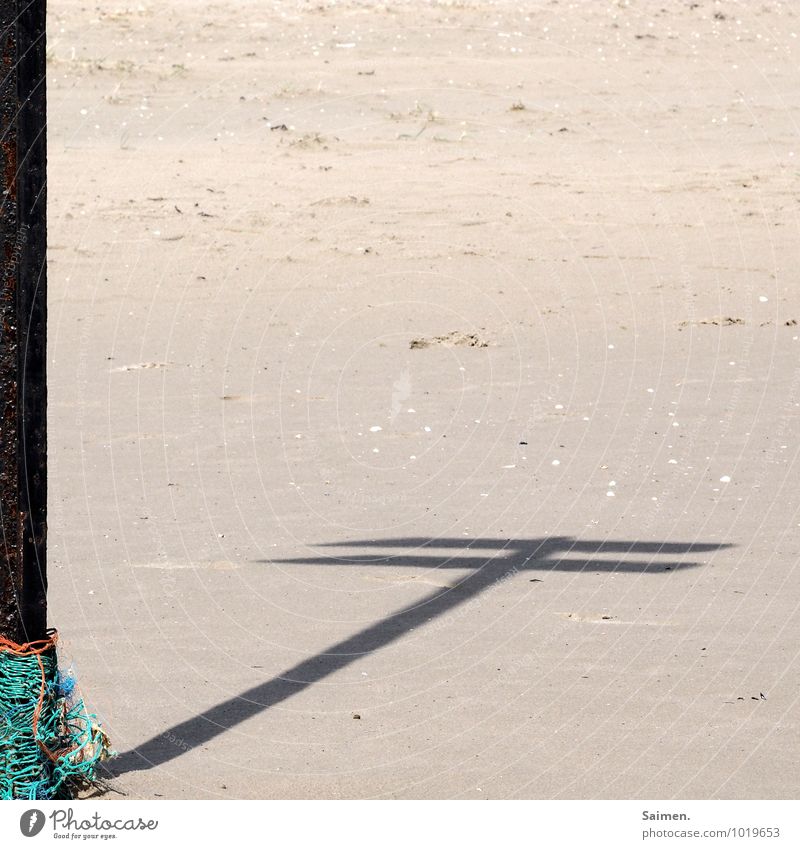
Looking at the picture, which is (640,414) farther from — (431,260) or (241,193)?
(241,193)

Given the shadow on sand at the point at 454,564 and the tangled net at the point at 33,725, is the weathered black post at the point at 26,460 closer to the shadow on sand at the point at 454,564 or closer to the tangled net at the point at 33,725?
the tangled net at the point at 33,725

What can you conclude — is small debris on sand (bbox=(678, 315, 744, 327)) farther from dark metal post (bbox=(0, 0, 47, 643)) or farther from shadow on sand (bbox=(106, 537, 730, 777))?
dark metal post (bbox=(0, 0, 47, 643))

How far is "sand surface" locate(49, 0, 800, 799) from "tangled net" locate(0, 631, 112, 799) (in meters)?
0.28

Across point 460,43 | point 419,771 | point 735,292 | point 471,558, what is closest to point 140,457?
point 471,558

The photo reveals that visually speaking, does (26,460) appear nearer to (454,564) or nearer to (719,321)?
(454,564)

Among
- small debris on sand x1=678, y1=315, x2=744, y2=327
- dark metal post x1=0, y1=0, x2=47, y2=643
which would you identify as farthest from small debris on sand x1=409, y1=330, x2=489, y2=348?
dark metal post x1=0, y1=0, x2=47, y2=643

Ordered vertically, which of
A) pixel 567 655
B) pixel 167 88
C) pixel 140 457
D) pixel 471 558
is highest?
pixel 167 88

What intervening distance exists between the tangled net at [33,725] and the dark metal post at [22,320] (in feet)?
0.18

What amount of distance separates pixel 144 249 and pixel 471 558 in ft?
22.3

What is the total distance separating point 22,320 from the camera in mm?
3961

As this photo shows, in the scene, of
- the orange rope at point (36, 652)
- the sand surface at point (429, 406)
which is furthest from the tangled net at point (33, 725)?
the sand surface at point (429, 406)

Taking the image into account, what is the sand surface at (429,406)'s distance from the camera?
15.4 feet

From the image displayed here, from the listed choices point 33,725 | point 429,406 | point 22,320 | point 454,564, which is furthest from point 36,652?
point 429,406

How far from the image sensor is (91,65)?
17.4 meters
